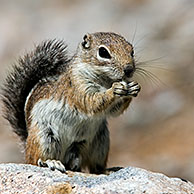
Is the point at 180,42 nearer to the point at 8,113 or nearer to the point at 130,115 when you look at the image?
the point at 130,115

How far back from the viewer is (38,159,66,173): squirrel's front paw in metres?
4.66

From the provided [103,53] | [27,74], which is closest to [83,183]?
[103,53]

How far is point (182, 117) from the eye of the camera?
9.16 meters

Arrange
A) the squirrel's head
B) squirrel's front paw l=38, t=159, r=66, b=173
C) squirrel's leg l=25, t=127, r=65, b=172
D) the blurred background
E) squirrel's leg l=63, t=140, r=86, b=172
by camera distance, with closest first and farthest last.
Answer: squirrel's front paw l=38, t=159, r=66, b=173 → the squirrel's head → squirrel's leg l=25, t=127, r=65, b=172 → squirrel's leg l=63, t=140, r=86, b=172 → the blurred background

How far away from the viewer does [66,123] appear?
510 centimetres

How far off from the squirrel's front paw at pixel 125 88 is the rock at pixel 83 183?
0.68 m

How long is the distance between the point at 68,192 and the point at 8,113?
1.90 m

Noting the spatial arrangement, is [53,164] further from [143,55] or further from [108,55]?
[143,55]

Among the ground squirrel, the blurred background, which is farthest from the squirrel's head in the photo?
the blurred background

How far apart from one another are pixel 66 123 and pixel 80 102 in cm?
19

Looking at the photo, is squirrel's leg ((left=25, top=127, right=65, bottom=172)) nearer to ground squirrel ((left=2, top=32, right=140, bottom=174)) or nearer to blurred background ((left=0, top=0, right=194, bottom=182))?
ground squirrel ((left=2, top=32, right=140, bottom=174))

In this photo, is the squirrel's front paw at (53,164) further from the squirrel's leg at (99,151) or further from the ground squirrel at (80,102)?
the squirrel's leg at (99,151)

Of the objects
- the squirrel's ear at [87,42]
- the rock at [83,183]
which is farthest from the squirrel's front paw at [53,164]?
the squirrel's ear at [87,42]

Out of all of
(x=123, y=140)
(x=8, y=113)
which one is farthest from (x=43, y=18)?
(x=8, y=113)
